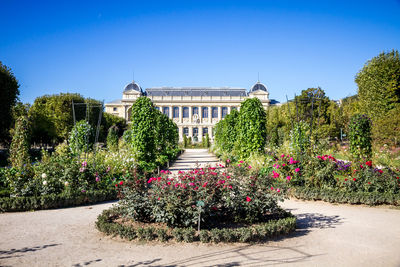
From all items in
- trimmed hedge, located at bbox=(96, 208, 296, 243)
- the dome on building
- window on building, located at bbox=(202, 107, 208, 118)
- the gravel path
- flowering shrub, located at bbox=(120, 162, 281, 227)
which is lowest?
the gravel path

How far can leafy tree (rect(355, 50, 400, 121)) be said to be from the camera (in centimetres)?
1984

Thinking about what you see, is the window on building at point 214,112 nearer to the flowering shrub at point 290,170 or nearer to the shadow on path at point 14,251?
the flowering shrub at point 290,170

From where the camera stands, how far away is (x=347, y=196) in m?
6.83

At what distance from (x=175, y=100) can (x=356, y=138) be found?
5555cm

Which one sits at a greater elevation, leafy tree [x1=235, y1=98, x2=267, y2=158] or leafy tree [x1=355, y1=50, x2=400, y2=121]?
leafy tree [x1=355, y1=50, x2=400, y2=121]

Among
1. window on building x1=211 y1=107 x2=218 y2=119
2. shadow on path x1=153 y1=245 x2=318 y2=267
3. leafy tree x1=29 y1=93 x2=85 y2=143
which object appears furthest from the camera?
window on building x1=211 y1=107 x2=218 y2=119

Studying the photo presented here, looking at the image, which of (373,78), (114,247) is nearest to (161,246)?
(114,247)

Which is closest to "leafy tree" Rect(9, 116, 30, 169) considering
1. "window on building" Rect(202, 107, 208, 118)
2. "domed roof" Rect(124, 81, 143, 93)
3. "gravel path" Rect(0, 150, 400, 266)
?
"gravel path" Rect(0, 150, 400, 266)

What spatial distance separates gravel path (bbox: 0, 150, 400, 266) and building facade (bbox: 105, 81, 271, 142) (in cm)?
5666

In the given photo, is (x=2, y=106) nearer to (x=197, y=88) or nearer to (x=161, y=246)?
(x=161, y=246)

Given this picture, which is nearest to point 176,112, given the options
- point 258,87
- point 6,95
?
point 258,87

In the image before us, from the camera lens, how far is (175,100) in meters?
63.4

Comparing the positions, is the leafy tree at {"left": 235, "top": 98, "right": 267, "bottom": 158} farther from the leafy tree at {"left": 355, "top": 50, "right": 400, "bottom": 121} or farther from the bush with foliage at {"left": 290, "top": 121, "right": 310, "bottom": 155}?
the leafy tree at {"left": 355, "top": 50, "right": 400, "bottom": 121}

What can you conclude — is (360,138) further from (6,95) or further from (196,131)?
(196,131)
